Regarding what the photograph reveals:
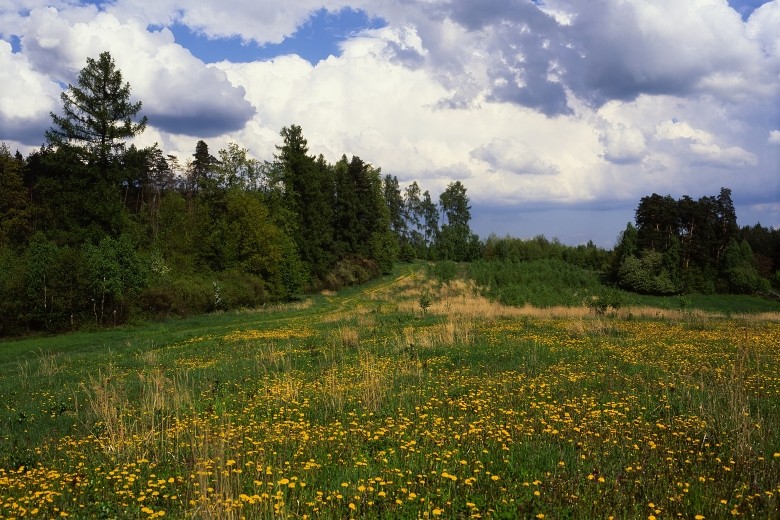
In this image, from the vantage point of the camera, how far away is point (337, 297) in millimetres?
53531

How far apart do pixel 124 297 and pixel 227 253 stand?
1335 centimetres

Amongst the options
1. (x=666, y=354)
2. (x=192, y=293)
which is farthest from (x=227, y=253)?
(x=666, y=354)

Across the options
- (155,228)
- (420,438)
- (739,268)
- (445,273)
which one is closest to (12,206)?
(155,228)

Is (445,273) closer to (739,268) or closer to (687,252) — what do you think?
(687,252)

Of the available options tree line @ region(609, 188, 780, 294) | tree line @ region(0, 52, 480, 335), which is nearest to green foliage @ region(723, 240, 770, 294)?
tree line @ region(609, 188, 780, 294)

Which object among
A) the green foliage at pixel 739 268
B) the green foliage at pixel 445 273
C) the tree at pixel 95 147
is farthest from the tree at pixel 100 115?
Result: the green foliage at pixel 739 268

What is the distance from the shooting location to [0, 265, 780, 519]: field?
19.1ft

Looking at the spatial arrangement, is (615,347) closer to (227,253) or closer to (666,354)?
(666,354)

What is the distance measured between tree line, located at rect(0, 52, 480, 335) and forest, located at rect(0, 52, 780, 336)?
120 millimetres

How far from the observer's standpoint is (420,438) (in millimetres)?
8047

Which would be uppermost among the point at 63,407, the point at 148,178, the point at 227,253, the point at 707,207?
the point at 148,178

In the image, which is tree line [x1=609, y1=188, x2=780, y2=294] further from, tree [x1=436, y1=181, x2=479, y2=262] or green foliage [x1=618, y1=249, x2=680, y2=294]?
tree [x1=436, y1=181, x2=479, y2=262]

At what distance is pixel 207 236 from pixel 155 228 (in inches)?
463

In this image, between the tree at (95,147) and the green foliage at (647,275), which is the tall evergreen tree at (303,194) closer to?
the tree at (95,147)
